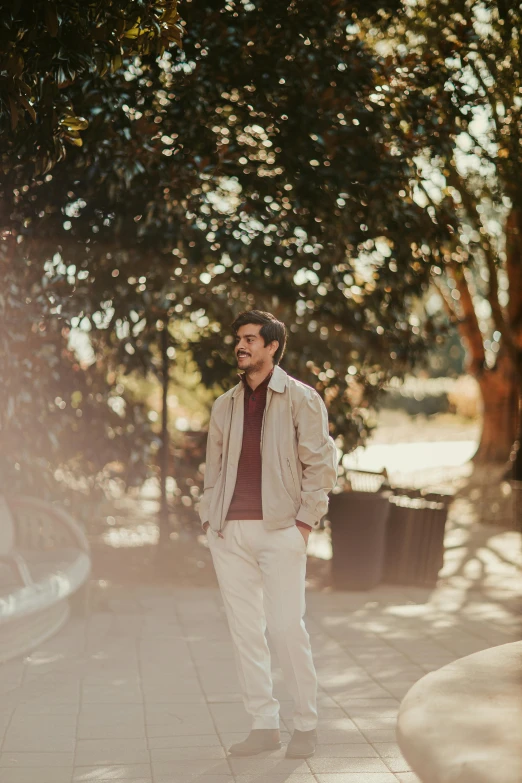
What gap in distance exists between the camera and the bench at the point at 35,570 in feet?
19.7

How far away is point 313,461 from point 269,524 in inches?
14.3

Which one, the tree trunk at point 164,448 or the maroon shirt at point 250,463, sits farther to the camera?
the tree trunk at point 164,448

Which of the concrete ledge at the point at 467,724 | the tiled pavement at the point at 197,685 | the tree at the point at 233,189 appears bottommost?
the tiled pavement at the point at 197,685

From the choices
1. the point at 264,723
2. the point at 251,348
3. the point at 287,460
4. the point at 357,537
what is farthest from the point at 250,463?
the point at 357,537

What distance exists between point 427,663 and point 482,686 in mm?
3193

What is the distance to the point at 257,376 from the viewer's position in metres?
4.79

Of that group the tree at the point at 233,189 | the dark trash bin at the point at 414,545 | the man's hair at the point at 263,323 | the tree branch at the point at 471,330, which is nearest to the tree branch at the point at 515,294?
the tree branch at the point at 471,330

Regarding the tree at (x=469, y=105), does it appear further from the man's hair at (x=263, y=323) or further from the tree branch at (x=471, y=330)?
the man's hair at (x=263, y=323)

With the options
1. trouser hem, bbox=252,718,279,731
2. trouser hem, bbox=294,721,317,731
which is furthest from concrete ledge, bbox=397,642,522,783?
trouser hem, bbox=252,718,279,731

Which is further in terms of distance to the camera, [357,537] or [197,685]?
[357,537]

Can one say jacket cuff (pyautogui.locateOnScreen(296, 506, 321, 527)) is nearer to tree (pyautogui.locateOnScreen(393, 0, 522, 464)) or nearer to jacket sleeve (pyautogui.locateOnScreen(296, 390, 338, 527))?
jacket sleeve (pyautogui.locateOnScreen(296, 390, 338, 527))

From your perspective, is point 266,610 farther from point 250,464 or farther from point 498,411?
point 498,411

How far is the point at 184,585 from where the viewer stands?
Result: 9047 millimetres

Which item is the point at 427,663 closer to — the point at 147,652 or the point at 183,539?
the point at 147,652
